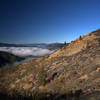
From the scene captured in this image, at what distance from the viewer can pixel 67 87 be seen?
318 inches

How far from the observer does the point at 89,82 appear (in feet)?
25.6

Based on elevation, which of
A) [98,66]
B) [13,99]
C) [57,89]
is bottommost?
[13,99]

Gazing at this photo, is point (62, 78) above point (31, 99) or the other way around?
above

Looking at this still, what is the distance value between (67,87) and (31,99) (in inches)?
127

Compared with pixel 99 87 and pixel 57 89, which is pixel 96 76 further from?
pixel 57 89

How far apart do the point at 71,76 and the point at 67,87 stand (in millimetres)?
1719

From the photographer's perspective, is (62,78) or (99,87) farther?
(62,78)

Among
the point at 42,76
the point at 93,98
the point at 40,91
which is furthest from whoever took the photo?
the point at 42,76

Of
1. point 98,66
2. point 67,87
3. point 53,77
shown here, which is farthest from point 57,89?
point 98,66

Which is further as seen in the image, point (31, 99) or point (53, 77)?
point (53, 77)

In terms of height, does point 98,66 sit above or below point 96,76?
above

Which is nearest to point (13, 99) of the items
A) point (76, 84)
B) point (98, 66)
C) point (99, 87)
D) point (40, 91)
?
point (40, 91)

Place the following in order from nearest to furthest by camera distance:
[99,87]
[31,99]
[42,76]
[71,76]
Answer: [99,87]
[31,99]
[71,76]
[42,76]

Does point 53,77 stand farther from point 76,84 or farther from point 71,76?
point 76,84
